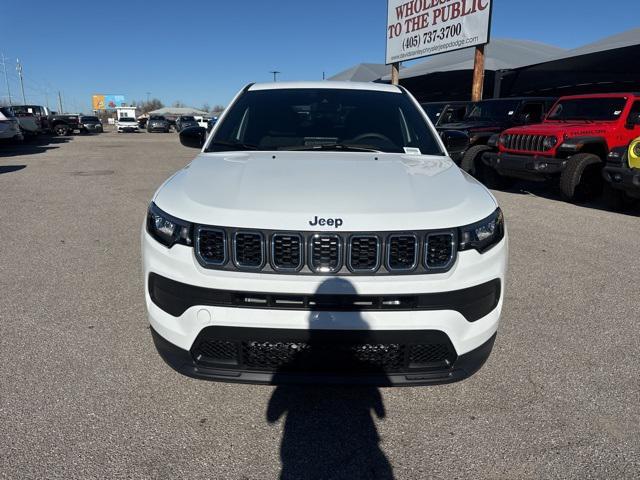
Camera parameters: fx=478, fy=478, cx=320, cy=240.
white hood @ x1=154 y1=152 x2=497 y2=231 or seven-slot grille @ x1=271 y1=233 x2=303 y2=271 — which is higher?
white hood @ x1=154 y1=152 x2=497 y2=231

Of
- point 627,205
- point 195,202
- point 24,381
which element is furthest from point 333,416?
point 627,205

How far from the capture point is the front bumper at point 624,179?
21.9 feet

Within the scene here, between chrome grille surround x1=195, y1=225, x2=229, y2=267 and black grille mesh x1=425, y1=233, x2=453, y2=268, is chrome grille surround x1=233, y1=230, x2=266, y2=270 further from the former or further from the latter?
black grille mesh x1=425, y1=233, x2=453, y2=268

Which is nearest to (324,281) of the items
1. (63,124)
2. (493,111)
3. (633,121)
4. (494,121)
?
(633,121)

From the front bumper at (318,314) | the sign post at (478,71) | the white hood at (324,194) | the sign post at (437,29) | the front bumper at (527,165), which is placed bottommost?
the front bumper at (527,165)

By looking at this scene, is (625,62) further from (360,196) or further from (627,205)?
(360,196)

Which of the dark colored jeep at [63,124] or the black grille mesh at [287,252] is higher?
the black grille mesh at [287,252]

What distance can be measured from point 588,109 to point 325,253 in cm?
858

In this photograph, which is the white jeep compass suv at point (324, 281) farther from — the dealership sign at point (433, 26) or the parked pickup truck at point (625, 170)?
the dealership sign at point (433, 26)

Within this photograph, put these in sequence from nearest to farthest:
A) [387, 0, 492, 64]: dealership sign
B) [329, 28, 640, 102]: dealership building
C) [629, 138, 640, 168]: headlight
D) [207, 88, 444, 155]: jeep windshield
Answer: [207, 88, 444, 155]: jeep windshield → [629, 138, 640, 168]: headlight → [387, 0, 492, 64]: dealership sign → [329, 28, 640, 102]: dealership building

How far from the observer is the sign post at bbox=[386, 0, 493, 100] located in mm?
14016

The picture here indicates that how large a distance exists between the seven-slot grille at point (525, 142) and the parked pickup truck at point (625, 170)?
1.29m

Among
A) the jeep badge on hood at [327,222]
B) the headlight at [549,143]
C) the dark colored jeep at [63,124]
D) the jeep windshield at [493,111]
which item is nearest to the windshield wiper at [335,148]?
the jeep badge on hood at [327,222]

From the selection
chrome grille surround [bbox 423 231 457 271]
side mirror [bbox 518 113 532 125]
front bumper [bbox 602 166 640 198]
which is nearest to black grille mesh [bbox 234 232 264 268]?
chrome grille surround [bbox 423 231 457 271]
